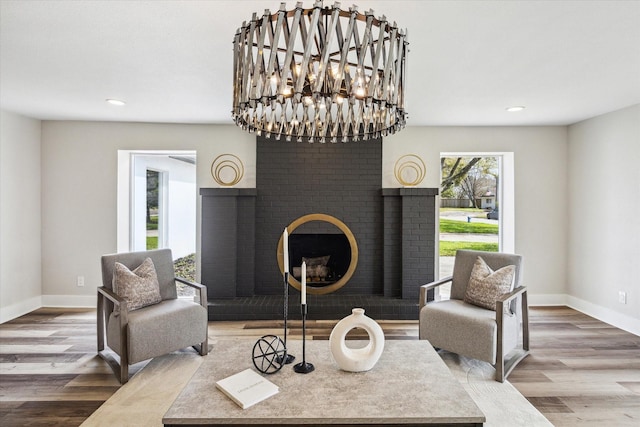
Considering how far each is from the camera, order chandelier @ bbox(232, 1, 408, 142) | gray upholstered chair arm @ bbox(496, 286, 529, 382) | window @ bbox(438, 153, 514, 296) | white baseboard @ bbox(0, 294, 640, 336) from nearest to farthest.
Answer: chandelier @ bbox(232, 1, 408, 142) < gray upholstered chair arm @ bbox(496, 286, 529, 382) < white baseboard @ bbox(0, 294, 640, 336) < window @ bbox(438, 153, 514, 296)

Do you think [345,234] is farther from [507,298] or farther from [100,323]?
[100,323]

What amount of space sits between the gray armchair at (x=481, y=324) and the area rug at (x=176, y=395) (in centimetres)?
15

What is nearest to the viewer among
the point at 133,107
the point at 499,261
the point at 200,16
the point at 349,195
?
the point at 200,16

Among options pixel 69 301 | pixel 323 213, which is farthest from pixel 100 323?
pixel 323 213

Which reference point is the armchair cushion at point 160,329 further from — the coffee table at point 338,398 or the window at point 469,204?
the window at point 469,204

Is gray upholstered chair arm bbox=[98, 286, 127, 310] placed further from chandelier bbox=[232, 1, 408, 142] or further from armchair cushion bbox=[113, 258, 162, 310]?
chandelier bbox=[232, 1, 408, 142]

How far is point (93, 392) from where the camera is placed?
7.66ft

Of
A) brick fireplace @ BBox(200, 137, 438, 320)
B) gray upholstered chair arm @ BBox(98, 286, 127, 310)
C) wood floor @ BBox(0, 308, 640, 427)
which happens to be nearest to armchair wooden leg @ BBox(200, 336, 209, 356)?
wood floor @ BBox(0, 308, 640, 427)

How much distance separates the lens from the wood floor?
2.13 m

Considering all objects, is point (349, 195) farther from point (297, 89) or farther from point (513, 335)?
point (297, 89)

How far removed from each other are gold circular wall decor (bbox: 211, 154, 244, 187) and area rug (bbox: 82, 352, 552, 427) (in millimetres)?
2107

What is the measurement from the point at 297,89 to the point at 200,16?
125 cm

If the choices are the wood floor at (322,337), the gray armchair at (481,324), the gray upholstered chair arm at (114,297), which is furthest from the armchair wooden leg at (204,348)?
the gray armchair at (481,324)

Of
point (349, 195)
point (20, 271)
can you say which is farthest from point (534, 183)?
point (20, 271)
